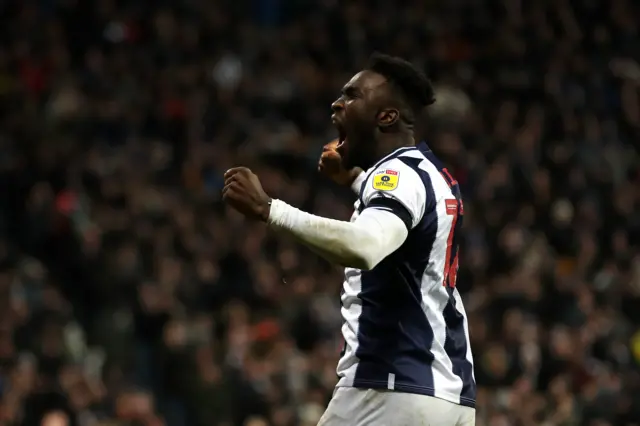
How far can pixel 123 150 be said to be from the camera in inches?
498

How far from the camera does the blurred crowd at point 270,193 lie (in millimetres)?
10742

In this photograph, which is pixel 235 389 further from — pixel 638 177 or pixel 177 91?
pixel 638 177

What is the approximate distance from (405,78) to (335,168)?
0.75 metres

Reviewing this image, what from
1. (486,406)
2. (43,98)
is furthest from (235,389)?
(43,98)

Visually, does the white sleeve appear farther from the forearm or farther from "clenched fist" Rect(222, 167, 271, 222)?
"clenched fist" Rect(222, 167, 271, 222)

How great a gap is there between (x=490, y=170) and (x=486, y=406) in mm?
4003

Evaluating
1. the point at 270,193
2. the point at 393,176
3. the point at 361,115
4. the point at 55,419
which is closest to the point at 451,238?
the point at 393,176

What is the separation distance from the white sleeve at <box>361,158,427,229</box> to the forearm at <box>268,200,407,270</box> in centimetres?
8

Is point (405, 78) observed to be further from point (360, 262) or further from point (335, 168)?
point (360, 262)

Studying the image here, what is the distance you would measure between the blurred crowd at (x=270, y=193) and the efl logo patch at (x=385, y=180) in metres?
4.80


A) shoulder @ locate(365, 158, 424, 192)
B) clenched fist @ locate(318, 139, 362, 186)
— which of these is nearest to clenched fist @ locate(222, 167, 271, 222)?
shoulder @ locate(365, 158, 424, 192)

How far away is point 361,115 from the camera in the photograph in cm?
481

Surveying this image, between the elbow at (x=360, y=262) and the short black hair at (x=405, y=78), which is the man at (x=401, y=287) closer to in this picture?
the short black hair at (x=405, y=78)

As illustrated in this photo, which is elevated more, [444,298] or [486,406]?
[444,298]
